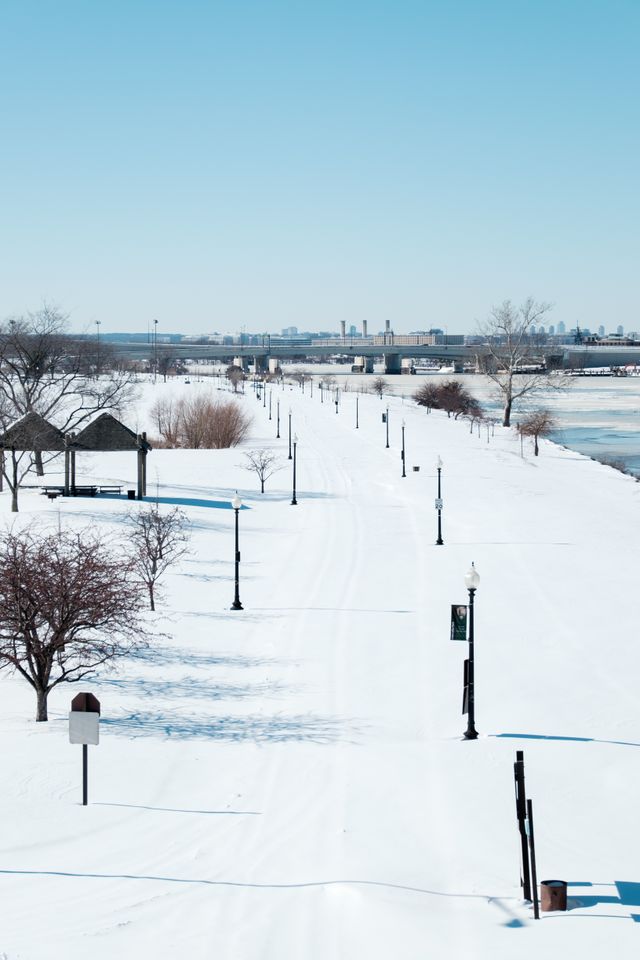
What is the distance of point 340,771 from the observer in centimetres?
1567

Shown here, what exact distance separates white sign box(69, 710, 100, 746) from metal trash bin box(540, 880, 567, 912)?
6.06 m

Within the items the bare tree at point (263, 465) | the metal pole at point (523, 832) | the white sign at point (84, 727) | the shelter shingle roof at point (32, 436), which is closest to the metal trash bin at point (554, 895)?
the metal pole at point (523, 832)

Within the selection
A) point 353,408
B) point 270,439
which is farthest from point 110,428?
point 353,408

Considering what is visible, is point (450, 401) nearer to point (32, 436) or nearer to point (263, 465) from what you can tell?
point (263, 465)

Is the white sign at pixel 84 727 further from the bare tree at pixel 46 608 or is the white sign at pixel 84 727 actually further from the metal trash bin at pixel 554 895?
the metal trash bin at pixel 554 895

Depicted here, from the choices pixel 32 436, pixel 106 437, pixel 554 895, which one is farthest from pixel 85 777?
pixel 106 437

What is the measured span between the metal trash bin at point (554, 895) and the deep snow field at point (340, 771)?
0.41 ft

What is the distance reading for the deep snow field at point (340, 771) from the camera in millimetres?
10711

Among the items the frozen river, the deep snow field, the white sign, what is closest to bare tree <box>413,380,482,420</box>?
the frozen river

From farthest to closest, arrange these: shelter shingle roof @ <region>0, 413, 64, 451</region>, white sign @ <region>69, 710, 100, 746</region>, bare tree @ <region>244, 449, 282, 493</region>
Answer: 1. bare tree @ <region>244, 449, 282, 493</region>
2. shelter shingle roof @ <region>0, 413, 64, 451</region>
3. white sign @ <region>69, 710, 100, 746</region>

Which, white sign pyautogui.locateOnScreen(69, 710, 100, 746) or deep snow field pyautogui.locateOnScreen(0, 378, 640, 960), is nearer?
deep snow field pyautogui.locateOnScreen(0, 378, 640, 960)

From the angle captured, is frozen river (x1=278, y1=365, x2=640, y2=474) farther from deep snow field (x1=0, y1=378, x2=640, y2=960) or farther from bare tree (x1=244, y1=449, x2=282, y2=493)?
deep snow field (x1=0, y1=378, x2=640, y2=960)

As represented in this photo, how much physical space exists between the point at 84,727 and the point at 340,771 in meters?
3.72

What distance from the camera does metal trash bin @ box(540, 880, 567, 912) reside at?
1104 centimetres
